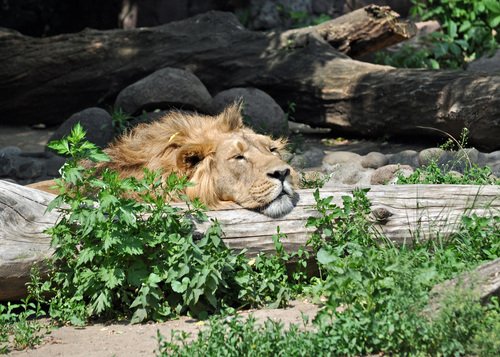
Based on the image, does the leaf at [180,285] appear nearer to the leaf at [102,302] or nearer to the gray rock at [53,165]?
the leaf at [102,302]

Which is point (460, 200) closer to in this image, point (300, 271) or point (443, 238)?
point (443, 238)

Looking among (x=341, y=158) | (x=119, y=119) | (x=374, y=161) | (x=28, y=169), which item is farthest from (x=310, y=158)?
(x=28, y=169)

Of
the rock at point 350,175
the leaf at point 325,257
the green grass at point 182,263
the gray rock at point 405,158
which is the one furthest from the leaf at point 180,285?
the gray rock at point 405,158

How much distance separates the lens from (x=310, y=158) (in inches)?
406

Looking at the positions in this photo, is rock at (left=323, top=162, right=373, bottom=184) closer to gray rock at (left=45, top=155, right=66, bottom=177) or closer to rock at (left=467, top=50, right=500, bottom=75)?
gray rock at (left=45, top=155, right=66, bottom=177)

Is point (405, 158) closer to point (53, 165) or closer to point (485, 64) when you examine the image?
point (53, 165)

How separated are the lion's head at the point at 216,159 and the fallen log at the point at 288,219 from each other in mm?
144

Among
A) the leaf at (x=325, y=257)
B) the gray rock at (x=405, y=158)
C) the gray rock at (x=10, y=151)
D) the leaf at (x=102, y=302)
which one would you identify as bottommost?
the gray rock at (x=10, y=151)

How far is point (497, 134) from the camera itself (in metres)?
9.95

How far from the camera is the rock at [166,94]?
36.8 feet

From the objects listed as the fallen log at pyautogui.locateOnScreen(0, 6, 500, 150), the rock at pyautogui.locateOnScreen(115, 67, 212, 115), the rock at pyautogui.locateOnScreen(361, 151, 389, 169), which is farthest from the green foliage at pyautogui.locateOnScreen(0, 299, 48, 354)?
the fallen log at pyautogui.locateOnScreen(0, 6, 500, 150)

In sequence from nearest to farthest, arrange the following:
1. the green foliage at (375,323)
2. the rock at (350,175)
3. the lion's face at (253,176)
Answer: the green foliage at (375,323) < the lion's face at (253,176) < the rock at (350,175)

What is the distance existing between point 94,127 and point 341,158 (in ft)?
10.3

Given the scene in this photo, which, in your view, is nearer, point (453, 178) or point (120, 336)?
point (120, 336)
